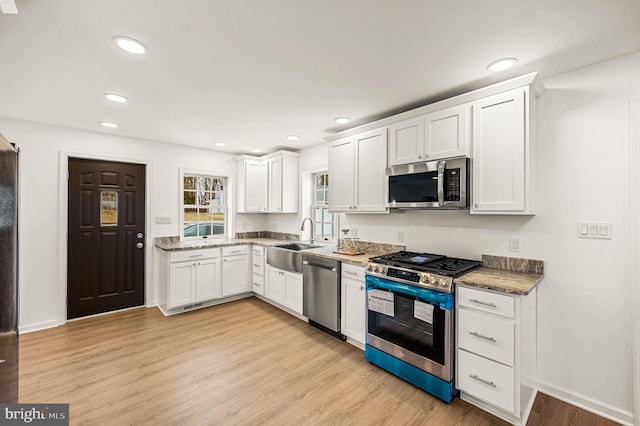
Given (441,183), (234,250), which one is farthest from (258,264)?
(441,183)

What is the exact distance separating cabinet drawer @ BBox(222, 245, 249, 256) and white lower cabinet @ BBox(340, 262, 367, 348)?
2.04m

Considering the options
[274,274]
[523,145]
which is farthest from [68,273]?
[523,145]

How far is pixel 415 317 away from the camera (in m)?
2.28

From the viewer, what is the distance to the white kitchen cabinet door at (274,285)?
3.86 m

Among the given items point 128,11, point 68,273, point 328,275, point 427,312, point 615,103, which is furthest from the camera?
point 68,273

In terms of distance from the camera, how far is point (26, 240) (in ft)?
10.7

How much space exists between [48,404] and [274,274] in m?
2.43

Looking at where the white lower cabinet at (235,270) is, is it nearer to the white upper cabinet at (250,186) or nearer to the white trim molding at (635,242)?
the white upper cabinet at (250,186)

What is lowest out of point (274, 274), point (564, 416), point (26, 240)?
Result: point (564, 416)

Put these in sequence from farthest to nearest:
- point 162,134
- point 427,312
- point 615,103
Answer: point 162,134
point 427,312
point 615,103

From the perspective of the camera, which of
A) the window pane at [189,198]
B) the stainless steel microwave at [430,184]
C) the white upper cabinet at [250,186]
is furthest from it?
the white upper cabinet at [250,186]

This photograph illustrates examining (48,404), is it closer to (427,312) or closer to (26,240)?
(26,240)

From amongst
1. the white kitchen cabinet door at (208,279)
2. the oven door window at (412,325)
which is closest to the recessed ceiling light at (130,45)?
the oven door window at (412,325)

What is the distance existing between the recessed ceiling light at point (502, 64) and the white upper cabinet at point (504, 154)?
182 mm
